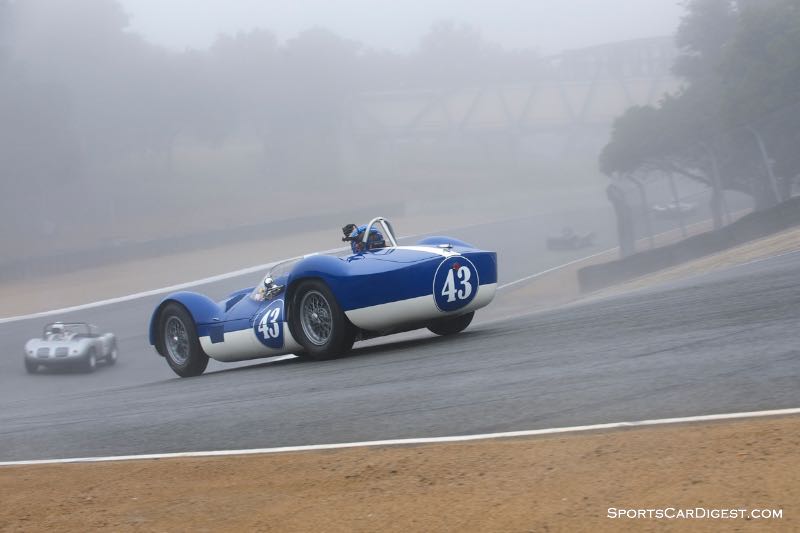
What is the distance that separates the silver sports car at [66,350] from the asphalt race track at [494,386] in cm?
1060

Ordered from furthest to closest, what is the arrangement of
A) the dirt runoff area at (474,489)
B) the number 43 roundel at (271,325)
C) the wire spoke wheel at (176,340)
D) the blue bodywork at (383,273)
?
the wire spoke wheel at (176,340) < the number 43 roundel at (271,325) < the blue bodywork at (383,273) < the dirt runoff area at (474,489)

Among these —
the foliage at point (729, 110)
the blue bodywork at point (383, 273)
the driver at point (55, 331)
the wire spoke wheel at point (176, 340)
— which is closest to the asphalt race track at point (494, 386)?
the blue bodywork at point (383, 273)

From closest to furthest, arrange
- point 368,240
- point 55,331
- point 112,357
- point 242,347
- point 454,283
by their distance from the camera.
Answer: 1. point 454,283
2. point 368,240
3. point 242,347
4. point 55,331
5. point 112,357

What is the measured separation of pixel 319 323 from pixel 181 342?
8.46ft

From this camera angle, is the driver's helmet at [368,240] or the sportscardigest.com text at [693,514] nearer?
the sportscardigest.com text at [693,514]

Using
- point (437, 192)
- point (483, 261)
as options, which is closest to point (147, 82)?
point (437, 192)

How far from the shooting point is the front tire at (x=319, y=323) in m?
8.70

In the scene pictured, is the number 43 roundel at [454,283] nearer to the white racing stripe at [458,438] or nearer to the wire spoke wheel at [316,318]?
the wire spoke wheel at [316,318]

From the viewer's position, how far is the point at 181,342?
1095 cm

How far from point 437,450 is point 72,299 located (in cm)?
2992

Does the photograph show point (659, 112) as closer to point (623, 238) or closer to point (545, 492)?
point (623, 238)

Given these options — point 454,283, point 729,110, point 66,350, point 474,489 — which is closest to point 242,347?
point 454,283

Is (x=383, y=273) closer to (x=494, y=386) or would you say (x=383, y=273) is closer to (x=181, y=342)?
(x=494, y=386)

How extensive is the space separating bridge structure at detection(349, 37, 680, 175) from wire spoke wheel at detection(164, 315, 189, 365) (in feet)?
238
